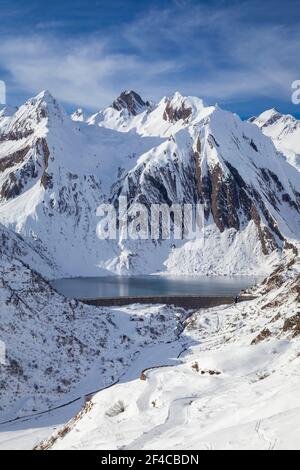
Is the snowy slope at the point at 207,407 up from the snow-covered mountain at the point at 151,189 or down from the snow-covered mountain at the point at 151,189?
down

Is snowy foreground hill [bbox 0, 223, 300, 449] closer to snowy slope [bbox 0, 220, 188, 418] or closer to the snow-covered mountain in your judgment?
snowy slope [bbox 0, 220, 188, 418]

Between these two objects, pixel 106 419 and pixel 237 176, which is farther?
pixel 237 176

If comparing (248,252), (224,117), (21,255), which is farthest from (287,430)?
(224,117)

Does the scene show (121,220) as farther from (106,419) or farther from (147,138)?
(106,419)

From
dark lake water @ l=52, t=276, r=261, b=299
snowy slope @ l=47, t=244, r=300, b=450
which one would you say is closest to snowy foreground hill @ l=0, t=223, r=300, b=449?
snowy slope @ l=47, t=244, r=300, b=450

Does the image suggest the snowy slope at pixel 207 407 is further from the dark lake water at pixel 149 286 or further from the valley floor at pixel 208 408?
the dark lake water at pixel 149 286

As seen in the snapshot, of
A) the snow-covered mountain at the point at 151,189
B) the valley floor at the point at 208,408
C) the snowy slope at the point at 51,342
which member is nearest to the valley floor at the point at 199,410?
the valley floor at the point at 208,408
